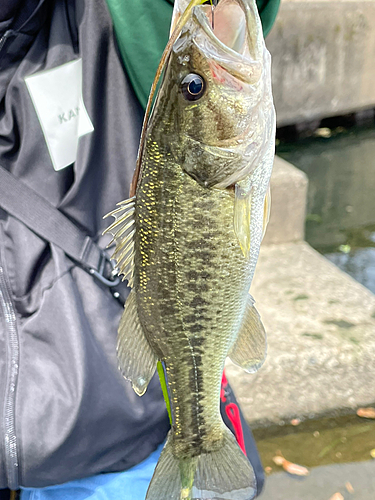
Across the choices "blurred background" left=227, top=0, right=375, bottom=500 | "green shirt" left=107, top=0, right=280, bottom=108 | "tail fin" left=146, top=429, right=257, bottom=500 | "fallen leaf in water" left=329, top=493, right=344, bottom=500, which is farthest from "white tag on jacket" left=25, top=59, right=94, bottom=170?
"fallen leaf in water" left=329, top=493, right=344, bottom=500

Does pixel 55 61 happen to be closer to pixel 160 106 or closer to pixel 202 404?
pixel 160 106

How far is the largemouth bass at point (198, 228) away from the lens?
3.07 feet

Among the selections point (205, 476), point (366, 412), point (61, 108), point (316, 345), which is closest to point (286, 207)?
point (316, 345)

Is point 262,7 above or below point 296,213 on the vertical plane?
above

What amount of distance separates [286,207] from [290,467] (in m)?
2.15

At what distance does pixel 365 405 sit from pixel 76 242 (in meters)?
1.92

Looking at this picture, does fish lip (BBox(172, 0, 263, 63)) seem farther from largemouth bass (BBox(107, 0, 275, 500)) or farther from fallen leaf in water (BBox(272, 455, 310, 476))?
→ fallen leaf in water (BBox(272, 455, 310, 476))

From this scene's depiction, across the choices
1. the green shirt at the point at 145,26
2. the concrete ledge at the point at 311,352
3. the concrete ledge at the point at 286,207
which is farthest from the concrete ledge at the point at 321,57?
the green shirt at the point at 145,26

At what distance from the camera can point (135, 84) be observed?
1.35 m

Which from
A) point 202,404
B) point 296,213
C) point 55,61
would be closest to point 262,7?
point 55,61

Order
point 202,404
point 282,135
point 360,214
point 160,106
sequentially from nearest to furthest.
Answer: point 160,106, point 202,404, point 360,214, point 282,135

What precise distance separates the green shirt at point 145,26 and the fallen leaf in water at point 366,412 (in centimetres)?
204

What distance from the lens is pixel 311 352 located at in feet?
8.81

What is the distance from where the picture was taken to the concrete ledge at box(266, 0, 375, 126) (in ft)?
28.2
